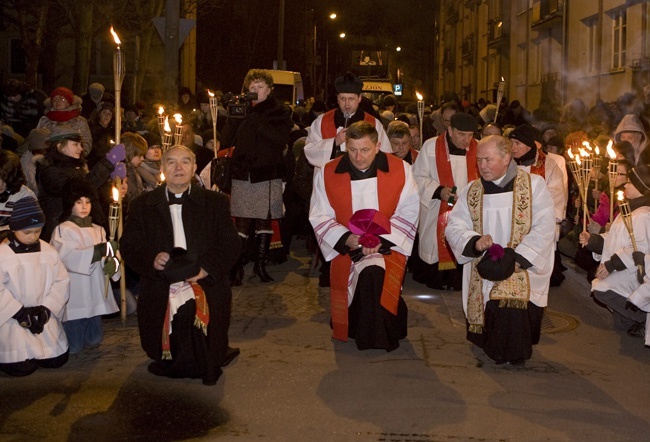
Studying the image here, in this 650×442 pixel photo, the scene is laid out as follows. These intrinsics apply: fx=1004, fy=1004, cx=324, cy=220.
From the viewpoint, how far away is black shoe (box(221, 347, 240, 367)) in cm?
724

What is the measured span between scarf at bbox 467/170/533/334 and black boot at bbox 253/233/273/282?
11.2 ft

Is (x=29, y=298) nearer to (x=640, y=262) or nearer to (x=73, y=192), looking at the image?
(x=73, y=192)

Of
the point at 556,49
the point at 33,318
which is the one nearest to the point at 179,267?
the point at 33,318

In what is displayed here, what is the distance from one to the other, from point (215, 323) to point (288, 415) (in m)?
1.10

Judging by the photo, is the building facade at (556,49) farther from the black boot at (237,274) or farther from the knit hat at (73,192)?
the knit hat at (73,192)

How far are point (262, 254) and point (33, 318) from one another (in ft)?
12.8

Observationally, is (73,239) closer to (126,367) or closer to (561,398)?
(126,367)

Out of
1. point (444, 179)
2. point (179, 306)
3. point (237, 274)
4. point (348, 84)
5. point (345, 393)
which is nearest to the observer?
point (345, 393)

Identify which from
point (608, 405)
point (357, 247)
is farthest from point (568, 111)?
point (608, 405)

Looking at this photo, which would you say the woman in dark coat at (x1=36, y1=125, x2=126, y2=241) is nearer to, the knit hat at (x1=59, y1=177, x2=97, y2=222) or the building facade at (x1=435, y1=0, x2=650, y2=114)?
the knit hat at (x1=59, y1=177, x2=97, y2=222)

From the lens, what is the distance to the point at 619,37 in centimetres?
2280

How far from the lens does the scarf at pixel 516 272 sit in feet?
24.5

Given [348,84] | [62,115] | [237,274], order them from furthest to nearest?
[62,115]
[237,274]
[348,84]

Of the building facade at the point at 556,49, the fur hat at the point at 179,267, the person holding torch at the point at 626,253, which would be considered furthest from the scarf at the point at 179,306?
the building facade at the point at 556,49
